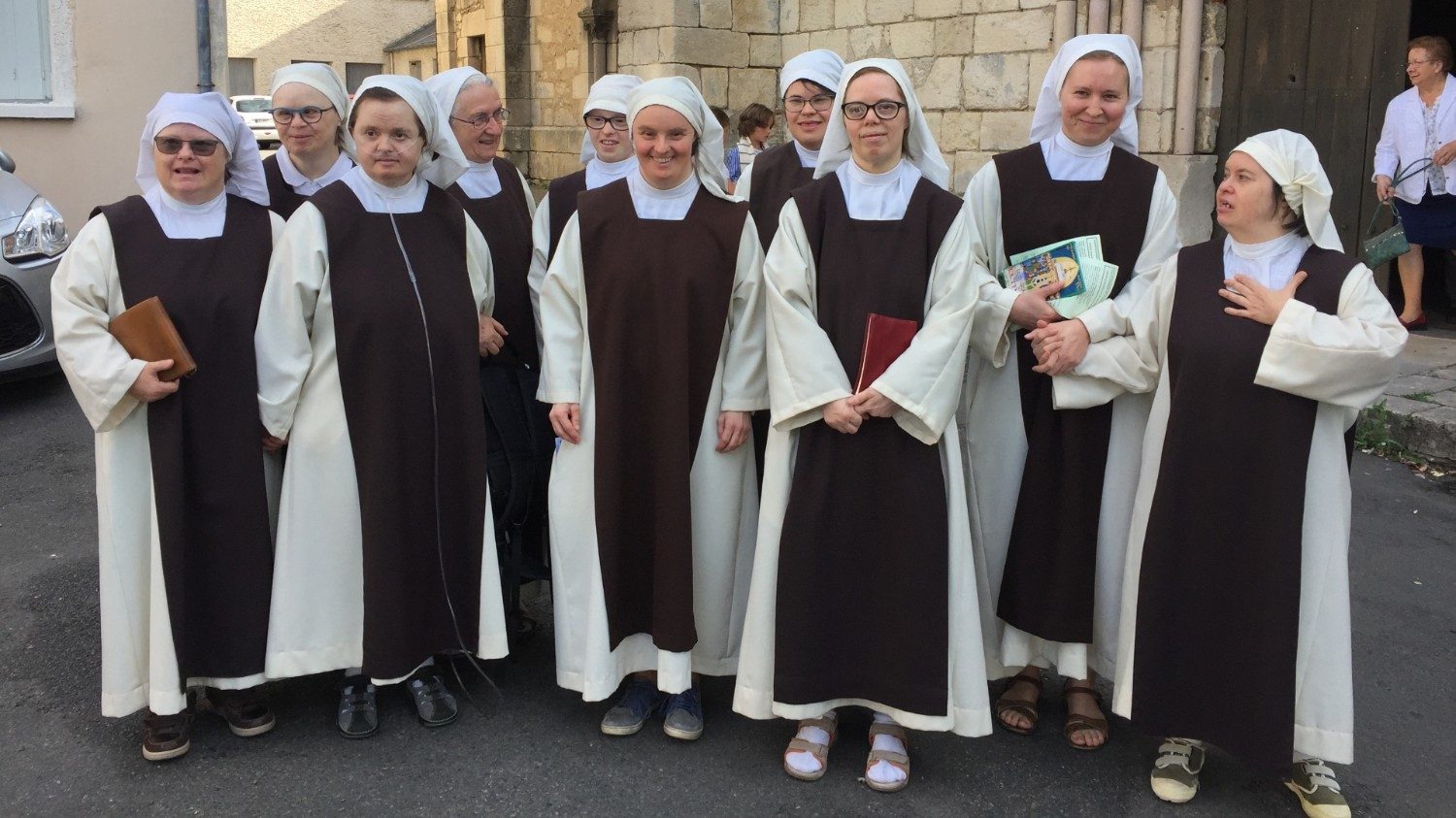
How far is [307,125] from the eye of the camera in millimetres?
4121

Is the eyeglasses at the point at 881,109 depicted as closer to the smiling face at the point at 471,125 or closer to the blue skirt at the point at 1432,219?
the smiling face at the point at 471,125

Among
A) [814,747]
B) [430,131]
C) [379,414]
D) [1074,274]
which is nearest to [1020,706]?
[814,747]

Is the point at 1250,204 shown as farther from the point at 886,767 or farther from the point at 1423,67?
the point at 1423,67

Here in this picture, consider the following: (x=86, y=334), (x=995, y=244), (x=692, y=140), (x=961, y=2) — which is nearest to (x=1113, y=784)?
(x=995, y=244)

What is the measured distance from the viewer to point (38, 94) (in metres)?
10.1

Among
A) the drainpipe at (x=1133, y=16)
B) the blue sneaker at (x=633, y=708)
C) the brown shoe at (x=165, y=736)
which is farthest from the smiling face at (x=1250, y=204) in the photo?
the drainpipe at (x=1133, y=16)

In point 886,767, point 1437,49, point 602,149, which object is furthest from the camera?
point 1437,49

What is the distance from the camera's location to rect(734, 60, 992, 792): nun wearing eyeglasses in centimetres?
333

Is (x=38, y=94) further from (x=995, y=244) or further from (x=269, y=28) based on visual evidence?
(x=269, y=28)

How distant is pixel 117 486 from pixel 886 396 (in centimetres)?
209

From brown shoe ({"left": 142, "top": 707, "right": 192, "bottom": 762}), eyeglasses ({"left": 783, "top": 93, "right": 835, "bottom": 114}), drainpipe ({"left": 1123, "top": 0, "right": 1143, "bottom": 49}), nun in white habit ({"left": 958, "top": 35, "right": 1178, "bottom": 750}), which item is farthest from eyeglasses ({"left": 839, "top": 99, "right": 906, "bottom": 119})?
drainpipe ({"left": 1123, "top": 0, "right": 1143, "bottom": 49})

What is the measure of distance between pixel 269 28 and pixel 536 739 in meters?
33.3

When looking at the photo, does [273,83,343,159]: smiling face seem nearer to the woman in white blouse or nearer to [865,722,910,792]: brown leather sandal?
[865,722,910,792]: brown leather sandal

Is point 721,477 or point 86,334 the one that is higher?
point 86,334
